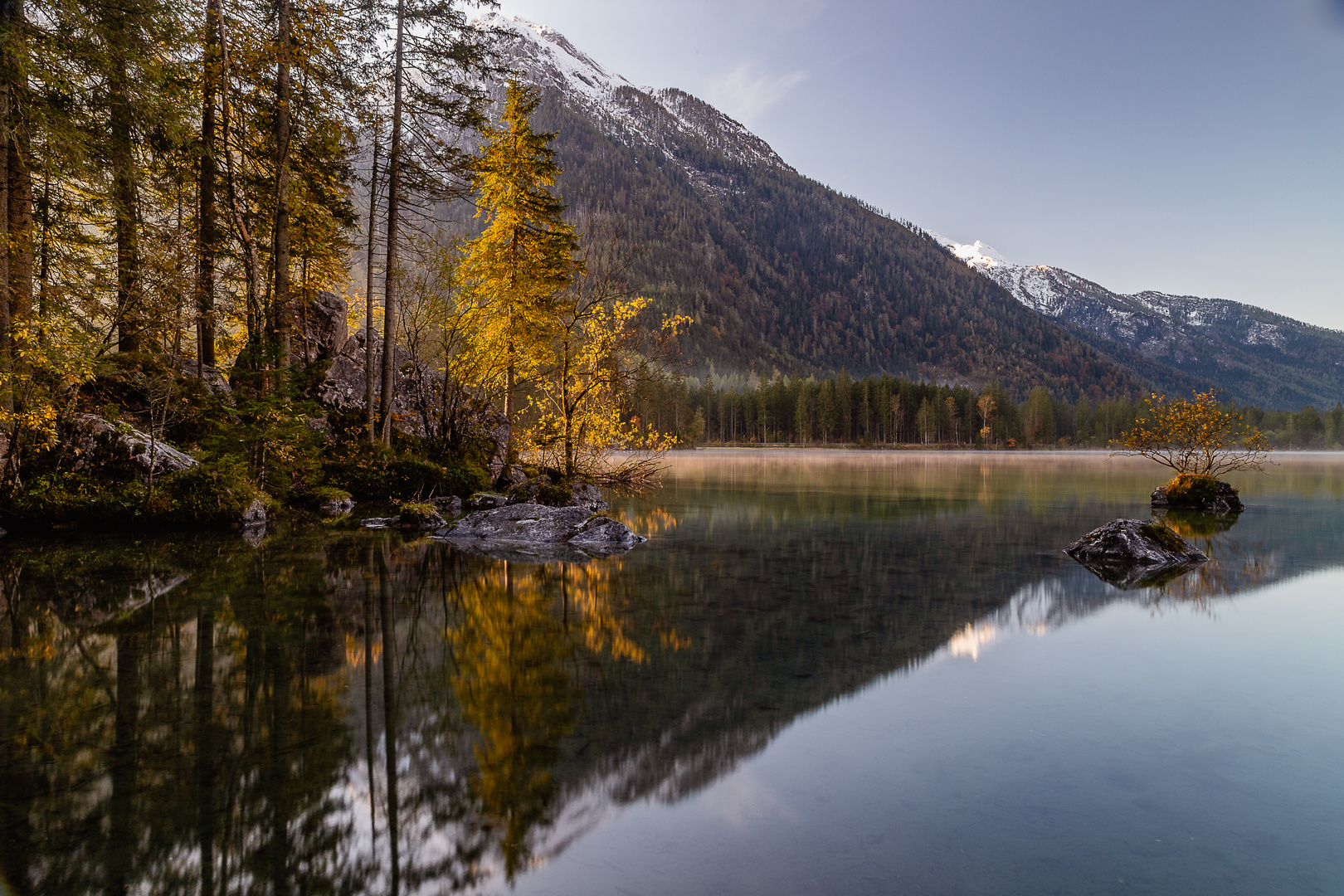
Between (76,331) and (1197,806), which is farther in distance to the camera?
(76,331)

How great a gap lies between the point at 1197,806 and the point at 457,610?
7.23 meters

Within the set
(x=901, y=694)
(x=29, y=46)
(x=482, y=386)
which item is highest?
(x=29, y=46)

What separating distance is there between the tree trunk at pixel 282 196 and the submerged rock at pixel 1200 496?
93.4ft

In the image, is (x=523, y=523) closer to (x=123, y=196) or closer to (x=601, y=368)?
(x=601, y=368)

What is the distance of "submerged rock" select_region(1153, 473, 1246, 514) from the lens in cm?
2312

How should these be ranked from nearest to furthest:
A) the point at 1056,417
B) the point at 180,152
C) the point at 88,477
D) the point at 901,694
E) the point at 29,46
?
1. the point at 901,694
2. the point at 29,46
3. the point at 88,477
4. the point at 180,152
5. the point at 1056,417

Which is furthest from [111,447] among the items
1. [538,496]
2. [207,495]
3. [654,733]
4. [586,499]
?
[654,733]

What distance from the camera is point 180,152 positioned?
17547 millimetres

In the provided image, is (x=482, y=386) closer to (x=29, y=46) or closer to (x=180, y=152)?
(x=180, y=152)

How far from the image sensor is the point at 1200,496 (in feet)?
77.2

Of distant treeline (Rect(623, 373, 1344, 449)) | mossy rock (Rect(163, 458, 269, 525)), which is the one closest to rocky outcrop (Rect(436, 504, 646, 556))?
mossy rock (Rect(163, 458, 269, 525))

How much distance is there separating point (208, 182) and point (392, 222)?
4619 mm

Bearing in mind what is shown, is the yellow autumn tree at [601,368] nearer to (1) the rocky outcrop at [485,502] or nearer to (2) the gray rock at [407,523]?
(1) the rocky outcrop at [485,502]

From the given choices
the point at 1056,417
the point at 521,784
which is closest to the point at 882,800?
the point at 521,784
